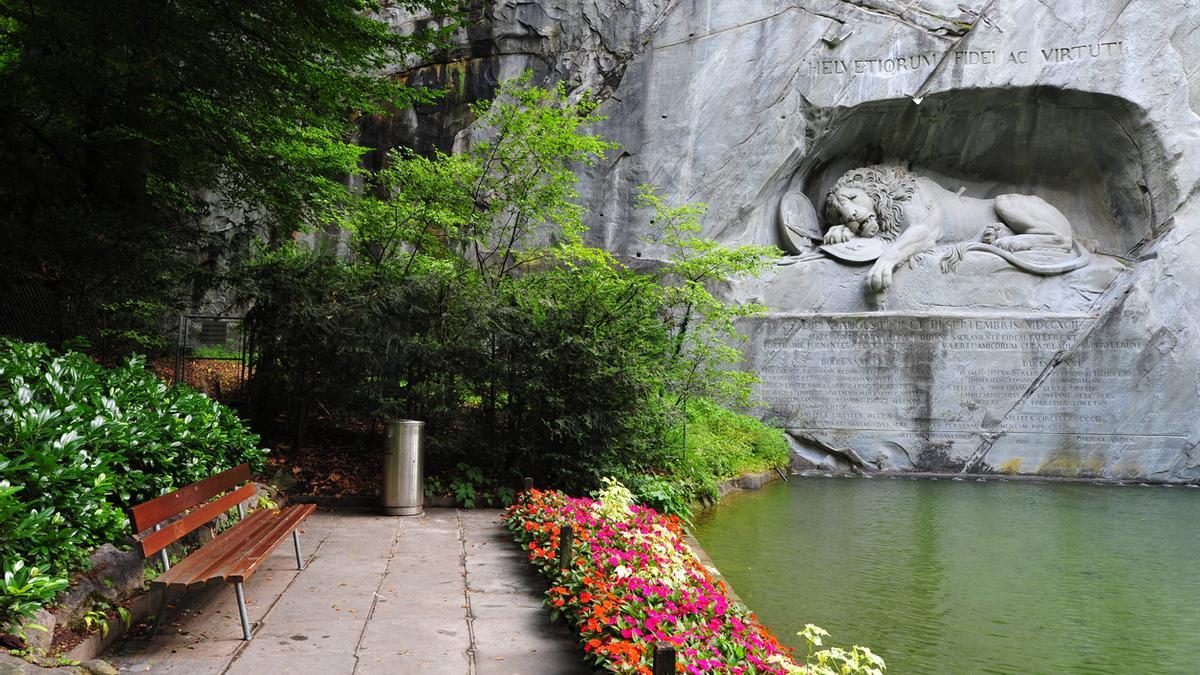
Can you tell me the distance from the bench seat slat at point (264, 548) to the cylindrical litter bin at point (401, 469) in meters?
1.84

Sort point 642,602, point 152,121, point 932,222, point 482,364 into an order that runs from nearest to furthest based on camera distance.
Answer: point 642,602, point 482,364, point 152,121, point 932,222

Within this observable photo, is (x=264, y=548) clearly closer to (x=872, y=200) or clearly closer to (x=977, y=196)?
(x=872, y=200)

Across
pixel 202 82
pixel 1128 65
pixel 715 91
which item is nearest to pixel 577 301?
pixel 202 82

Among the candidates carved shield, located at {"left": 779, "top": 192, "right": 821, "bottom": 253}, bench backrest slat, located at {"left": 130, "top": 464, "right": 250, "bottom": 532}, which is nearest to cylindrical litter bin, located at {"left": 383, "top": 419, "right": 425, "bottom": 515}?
bench backrest slat, located at {"left": 130, "top": 464, "right": 250, "bottom": 532}

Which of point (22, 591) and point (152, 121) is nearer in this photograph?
point (22, 591)

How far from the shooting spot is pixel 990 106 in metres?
14.6

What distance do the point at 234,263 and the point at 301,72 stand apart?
89.9 inches

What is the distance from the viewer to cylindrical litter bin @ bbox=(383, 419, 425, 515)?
23.2 ft

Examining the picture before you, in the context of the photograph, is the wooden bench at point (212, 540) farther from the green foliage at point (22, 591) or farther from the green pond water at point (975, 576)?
the green pond water at point (975, 576)

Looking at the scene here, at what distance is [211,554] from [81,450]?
818mm

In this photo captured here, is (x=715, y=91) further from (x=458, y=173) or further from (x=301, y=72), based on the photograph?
(x=301, y=72)

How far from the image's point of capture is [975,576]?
582 cm

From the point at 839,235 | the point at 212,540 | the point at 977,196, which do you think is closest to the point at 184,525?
the point at 212,540

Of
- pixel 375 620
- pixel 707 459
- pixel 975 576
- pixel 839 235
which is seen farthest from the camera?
pixel 839 235
